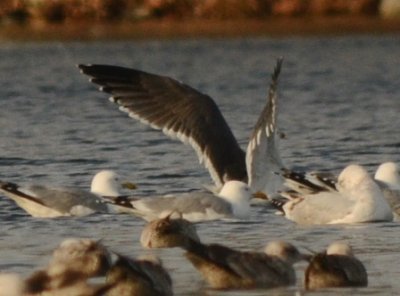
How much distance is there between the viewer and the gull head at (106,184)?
15.1m

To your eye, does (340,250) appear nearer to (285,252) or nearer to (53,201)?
(285,252)

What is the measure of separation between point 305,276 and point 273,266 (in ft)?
0.68

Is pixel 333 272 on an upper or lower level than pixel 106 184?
upper

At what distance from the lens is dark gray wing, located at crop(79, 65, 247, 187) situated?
15.4 metres

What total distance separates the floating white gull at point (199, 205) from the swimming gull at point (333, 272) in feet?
9.25

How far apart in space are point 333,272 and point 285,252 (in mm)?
399

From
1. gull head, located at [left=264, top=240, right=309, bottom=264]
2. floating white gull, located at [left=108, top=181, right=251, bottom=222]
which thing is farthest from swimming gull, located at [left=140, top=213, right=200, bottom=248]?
floating white gull, located at [left=108, top=181, right=251, bottom=222]

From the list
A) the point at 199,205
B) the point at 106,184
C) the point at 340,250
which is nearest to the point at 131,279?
the point at 340,250

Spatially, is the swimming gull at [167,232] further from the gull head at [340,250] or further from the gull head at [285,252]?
the gull head at [340,250]

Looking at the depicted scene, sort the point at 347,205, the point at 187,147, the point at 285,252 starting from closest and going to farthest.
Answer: the point at 285,252 < the point at 347,205 < the point at 187,147

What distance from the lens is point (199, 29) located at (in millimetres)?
39500

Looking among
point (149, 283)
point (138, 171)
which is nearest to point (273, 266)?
point (149, 283)

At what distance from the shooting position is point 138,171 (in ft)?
57.3

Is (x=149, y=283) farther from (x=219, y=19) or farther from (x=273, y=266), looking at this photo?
(x=219, y=19)
